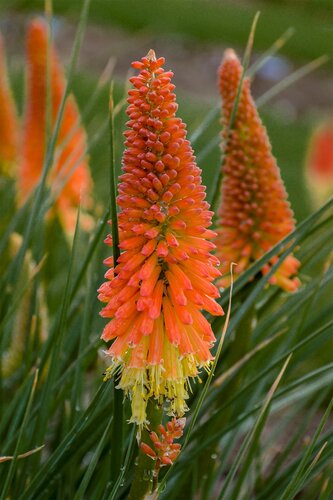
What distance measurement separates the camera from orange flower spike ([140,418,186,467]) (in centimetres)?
164

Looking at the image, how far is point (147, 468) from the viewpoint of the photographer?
5.63 ft

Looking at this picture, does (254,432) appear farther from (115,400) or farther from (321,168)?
(321,168)

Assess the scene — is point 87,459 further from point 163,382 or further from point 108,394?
point 163,382

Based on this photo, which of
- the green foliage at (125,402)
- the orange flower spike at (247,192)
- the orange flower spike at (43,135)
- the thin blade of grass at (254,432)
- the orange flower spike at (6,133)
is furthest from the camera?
the orange flower spike at (6,133)

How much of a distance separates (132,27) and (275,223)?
19646 mm

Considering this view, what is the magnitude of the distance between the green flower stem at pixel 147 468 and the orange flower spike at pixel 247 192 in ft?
2.26

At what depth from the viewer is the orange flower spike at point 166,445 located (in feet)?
5.39

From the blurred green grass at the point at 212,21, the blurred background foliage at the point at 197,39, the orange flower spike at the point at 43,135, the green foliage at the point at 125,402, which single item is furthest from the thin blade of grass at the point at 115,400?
the blurred green grass at the point at 212,21

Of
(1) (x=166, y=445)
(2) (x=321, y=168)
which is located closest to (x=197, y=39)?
(2) (x=321, y=168)

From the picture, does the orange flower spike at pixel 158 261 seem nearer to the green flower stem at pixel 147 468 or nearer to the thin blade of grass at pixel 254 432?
the green flower stem at pixel 147 468

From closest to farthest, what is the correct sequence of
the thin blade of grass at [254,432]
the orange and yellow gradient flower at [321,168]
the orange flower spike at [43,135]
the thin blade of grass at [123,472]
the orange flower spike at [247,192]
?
the thin blade of grass at [123,472] < the thin blade of grass at [254,432] < the orange flower spike at [247,192] < the orange flower spike at [43,135] < the orange and yellow gradient flower at [321,168]

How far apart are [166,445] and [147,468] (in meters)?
0.10

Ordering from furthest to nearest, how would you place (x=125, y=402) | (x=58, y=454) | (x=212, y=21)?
1. (x=212, y=21)
2. (x=125, y=402)
3. (x=58, y=454)

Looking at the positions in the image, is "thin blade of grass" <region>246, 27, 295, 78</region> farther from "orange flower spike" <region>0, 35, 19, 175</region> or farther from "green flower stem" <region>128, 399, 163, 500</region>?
"orange flower spike" <region>0, 35, 19, 175</region>
